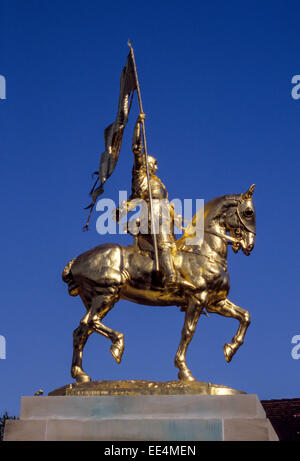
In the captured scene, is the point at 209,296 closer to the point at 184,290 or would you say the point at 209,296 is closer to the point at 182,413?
the point at 184,290

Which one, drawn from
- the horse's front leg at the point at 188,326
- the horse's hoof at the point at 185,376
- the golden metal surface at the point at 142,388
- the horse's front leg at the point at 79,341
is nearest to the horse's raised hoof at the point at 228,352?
the horse's front leg at the point at 188,326

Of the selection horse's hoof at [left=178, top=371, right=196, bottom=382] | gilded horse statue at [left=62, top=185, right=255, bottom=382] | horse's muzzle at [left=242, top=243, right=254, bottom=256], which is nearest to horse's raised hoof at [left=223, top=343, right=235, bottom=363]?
gilded horse statue at [left=62, top=185, right=255, bottom=382]

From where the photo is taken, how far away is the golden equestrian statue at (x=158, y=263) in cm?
1098

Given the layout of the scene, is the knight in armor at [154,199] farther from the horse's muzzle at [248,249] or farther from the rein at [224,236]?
the horse's muzzle at [248,249]

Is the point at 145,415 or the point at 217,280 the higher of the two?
the point at 217,280

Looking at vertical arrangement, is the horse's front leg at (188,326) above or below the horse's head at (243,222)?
below

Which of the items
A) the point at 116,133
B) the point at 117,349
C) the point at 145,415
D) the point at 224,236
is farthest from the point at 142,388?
the point at 116,133

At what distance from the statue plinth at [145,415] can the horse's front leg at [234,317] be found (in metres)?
1.09

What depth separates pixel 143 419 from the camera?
31.3 feet

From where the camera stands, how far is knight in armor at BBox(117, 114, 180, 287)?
11.3m

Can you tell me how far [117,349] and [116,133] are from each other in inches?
142

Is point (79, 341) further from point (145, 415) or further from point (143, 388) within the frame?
point (145, 415)

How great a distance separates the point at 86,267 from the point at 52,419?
247 centimetres
